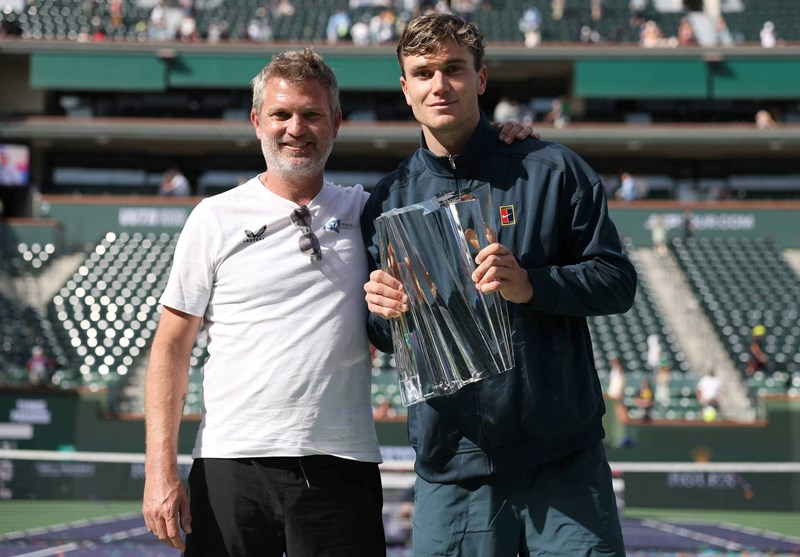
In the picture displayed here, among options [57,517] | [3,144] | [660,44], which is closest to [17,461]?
[57,517]

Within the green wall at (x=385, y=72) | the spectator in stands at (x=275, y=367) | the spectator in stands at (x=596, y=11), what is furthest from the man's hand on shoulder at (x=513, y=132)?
the spectator in stands at (x=596, y=11)

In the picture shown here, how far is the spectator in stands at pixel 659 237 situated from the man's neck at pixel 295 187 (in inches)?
859

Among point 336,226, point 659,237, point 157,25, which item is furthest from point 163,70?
point 336,226

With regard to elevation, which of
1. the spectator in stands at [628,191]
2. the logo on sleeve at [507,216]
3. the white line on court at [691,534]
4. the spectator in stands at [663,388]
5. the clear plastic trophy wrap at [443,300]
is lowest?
the white line on court at [691,534]

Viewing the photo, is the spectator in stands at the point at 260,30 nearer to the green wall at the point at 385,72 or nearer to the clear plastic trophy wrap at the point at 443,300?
the green wall at the point at 385,72

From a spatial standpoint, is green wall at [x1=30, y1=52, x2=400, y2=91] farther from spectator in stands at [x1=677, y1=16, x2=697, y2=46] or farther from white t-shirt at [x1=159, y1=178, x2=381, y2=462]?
white t-shirt at [x1=159, y1=178, x2=381, y2=462]

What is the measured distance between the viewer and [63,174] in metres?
30.2

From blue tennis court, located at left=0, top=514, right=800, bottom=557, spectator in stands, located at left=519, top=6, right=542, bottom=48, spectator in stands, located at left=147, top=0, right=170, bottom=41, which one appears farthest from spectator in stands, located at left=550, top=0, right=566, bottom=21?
blue tennis court, located at left=0, top=514, right=800, bottom=557

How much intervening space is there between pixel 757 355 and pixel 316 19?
17.5 metres

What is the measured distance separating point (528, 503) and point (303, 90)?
1.58 m

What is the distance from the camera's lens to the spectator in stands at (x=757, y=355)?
18.7m

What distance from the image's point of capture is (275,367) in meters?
3.53

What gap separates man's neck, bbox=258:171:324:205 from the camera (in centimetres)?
370

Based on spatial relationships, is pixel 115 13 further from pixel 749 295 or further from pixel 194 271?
pixel 194 271
